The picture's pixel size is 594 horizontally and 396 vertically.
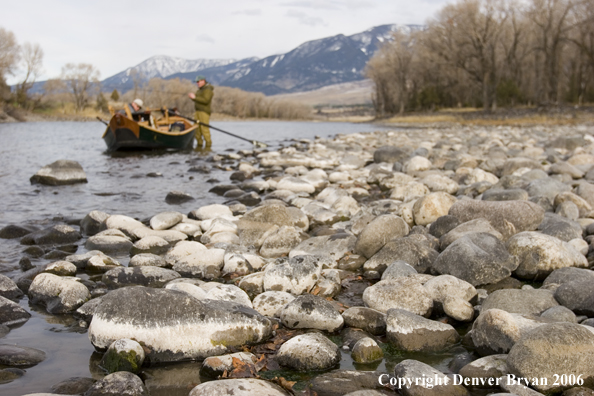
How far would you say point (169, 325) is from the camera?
289cm

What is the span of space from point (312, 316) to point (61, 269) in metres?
2.46

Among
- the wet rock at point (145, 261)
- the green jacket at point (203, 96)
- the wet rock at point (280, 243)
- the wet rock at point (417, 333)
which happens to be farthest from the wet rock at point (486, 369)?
the green jacket at point (203, 96)

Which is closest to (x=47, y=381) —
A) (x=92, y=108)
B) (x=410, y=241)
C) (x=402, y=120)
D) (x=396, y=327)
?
(x=396, y=327)

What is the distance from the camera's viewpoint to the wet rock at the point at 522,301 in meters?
3.25

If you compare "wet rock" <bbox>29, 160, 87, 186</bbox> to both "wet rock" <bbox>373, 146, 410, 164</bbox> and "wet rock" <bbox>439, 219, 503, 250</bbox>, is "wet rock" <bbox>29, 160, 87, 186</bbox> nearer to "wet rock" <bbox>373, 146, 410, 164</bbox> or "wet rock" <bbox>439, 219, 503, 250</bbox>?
"wet rock" <bbox>373, 146, 410, 164</bbox>

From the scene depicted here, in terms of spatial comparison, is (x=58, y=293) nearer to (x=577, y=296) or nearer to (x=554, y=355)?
(x=554, y=355)

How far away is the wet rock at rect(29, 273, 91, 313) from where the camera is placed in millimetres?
3561

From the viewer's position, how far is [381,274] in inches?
173

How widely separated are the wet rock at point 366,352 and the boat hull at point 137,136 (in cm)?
1512

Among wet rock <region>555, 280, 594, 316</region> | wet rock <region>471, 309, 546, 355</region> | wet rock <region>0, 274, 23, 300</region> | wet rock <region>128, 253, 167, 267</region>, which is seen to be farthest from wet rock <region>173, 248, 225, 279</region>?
wet rock <region>555, 280, 594, 316</region>

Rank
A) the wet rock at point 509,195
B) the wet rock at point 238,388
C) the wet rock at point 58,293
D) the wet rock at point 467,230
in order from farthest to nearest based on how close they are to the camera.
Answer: the wet rock at point 509,195
the wet rock at point 467,230
the wet rock at point 58,293
the wet rock at point 238,388

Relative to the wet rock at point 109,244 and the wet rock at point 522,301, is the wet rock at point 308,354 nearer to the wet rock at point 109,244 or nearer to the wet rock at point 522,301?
the wet rock at point 522,301

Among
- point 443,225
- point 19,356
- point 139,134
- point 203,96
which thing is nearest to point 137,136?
point 139,134

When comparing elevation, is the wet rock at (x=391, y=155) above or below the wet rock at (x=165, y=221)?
above
